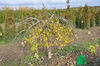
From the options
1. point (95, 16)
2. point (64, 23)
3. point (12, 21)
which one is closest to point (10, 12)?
point (12, 21)

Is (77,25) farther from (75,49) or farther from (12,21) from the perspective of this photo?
(75,49)

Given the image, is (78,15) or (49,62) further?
(78,15)

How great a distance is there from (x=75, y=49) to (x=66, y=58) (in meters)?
0.69

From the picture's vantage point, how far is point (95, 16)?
10.1 m

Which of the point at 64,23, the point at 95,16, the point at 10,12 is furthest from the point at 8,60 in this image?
the point at 95,16

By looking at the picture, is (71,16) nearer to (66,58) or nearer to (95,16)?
(95,16)

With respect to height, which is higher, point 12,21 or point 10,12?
point 10,12

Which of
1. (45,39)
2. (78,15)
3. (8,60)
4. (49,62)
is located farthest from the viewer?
(78,15)

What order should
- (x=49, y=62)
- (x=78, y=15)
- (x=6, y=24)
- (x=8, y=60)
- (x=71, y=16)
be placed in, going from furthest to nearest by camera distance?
(x=78, y=15) < (x=71, y=16) < (x=6, y=24) < (x=8, y=60) < (x=49, y=62)

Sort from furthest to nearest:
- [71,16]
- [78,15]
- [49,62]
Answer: [78,15] → [71,16] → [49,62]

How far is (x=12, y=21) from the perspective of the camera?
23.9ft

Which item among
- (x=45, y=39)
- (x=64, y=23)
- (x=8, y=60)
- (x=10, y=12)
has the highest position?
(x=10, y=12)

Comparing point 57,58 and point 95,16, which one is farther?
point 95,16

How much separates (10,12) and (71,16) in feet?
14.4
